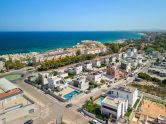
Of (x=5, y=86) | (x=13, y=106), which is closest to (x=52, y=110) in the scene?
(x=13, y=106)

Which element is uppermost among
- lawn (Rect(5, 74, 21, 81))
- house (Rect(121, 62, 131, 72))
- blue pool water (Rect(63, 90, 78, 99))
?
house (Rect(121, 62, 131, 72))

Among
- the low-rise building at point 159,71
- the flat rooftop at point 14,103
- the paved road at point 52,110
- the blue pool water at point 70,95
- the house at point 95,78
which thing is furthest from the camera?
the low-rise building at point 159,71

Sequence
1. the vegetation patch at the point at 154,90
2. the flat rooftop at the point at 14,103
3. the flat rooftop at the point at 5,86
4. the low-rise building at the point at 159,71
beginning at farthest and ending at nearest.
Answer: the low-rise building at the point at 159,71, the vegetation patch at the point at 154,90, the flat rooftop at the point at 5,86, the flat rooftop at the point at 14,103

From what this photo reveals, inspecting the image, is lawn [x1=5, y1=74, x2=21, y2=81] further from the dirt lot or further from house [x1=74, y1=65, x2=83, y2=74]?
the dirt lot

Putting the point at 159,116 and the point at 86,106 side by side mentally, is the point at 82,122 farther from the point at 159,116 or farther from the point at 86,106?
the point at 159,116

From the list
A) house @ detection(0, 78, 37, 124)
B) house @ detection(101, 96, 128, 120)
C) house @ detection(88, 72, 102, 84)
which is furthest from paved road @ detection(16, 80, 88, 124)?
house @ detection(88, 72, 102, 84)

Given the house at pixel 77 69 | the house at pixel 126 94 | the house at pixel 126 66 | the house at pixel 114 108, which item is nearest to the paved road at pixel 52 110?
the house at pixel 114 108

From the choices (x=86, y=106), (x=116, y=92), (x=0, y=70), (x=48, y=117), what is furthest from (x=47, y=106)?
(x=0, y=70)

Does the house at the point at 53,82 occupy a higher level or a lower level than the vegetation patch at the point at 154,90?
higher

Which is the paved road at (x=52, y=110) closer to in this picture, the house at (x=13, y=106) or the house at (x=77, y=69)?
the house at (x=13, y=106)

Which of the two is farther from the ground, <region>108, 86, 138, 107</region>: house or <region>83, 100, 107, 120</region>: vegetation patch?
<region>108, 86, 138, 107</region>: house
